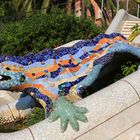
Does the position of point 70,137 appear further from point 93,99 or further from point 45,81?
point 45,81

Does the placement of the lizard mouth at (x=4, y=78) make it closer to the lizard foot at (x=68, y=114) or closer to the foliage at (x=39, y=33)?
the lizard foot at (x=68, y=114)

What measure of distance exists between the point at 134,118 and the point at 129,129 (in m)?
0.20

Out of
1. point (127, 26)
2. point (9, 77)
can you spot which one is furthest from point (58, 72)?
point (127, 26)

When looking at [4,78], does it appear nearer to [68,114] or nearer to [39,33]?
[68,114]

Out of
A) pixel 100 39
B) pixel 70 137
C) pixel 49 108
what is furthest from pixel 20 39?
pixel 70 137

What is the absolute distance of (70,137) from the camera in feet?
23.8

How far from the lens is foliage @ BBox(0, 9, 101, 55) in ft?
47.6

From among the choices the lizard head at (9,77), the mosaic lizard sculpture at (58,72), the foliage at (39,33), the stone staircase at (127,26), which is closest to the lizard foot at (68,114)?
the mosaic lizard sculpture at (58,72)

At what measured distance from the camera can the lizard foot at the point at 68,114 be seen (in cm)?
730

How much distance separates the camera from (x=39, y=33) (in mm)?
14641

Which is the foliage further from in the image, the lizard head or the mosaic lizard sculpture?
the lizard head

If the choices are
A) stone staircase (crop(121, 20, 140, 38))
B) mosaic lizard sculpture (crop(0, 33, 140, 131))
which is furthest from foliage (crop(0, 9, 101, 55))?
mosaic lizard sculpture (crop(0, 33, 140, 131))

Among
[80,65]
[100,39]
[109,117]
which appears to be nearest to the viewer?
[109,117]

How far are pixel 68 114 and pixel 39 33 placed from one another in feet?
24.5
